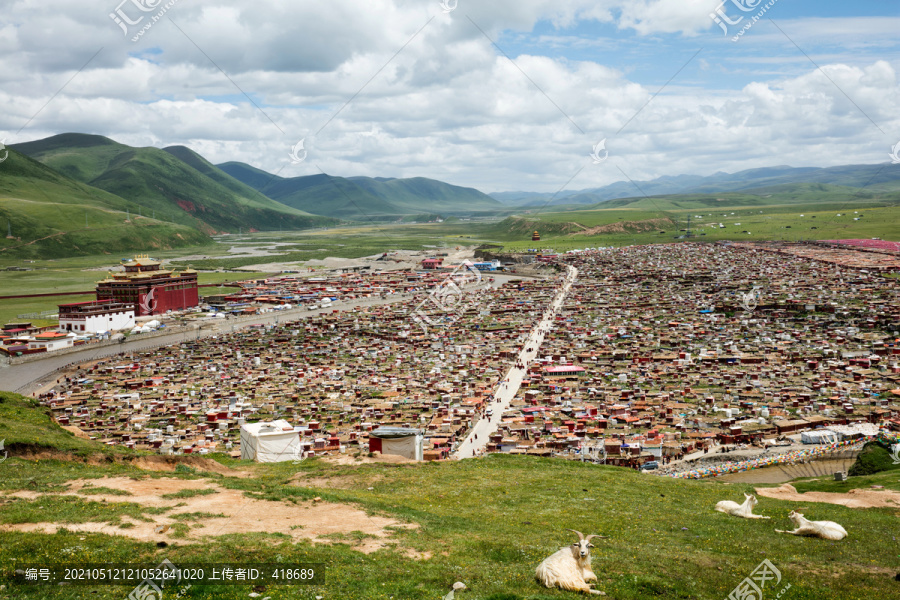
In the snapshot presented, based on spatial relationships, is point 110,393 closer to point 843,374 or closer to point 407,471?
point 407,471

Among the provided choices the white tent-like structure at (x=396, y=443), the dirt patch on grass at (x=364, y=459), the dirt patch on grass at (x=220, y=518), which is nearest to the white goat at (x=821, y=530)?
the dirt patch on grass at (x=220, y=518)

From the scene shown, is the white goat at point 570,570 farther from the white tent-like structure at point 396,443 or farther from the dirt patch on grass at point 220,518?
the white tent-like structure at point 396,443

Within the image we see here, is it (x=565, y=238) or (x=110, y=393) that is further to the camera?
(x=565, y=238)

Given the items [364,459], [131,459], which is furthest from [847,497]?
[131,459]

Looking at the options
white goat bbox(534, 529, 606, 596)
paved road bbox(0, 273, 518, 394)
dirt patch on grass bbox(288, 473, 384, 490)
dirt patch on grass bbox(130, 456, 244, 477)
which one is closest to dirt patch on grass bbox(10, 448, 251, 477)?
dirt patch on grass bbox(130, 456, 244, 477)

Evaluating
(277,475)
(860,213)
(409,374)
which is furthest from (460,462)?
(860,213)

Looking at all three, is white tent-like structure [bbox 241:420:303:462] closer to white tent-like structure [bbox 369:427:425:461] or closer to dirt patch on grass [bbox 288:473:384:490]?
white tent-like structure [bbox 369:427:425:461]
